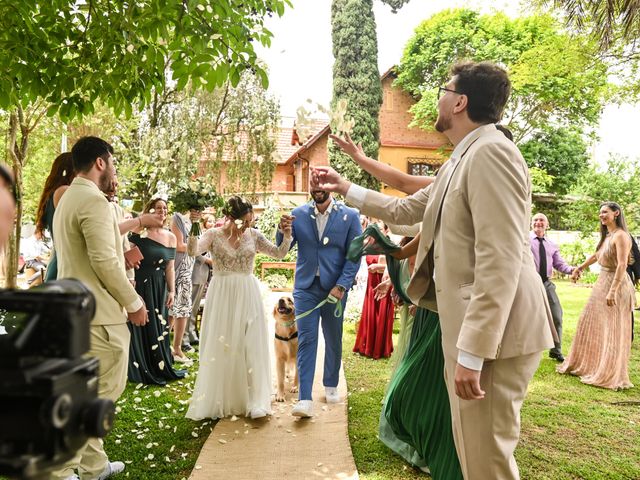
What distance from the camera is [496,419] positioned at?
2.46 meters

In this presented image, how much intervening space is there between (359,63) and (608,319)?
2082 cm

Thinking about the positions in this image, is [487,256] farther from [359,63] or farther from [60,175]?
[359,63]

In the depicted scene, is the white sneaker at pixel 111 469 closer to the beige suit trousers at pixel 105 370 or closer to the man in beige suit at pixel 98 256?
the beige suit trousers at pixel 105 370

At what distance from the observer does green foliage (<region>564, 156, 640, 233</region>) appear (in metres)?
24.9

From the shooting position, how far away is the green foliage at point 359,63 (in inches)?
1013

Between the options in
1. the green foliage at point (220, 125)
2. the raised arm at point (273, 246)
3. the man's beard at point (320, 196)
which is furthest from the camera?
the green foliage at point (220, 125)

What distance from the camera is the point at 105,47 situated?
4449mm

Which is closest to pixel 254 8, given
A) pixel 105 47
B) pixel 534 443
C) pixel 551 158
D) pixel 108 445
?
pixel 105 47

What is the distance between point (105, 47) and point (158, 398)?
4031 mm

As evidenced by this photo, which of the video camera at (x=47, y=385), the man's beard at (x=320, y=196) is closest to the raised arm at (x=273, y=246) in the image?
the man's beard at (x=320, y=196)

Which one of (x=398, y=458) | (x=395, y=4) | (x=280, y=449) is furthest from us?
(x=395, y=4)

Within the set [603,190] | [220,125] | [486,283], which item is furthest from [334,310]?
[603,190]

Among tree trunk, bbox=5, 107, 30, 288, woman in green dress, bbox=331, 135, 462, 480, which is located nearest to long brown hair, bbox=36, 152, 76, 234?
woman in green dress, bbox=331, 135, 462, 480

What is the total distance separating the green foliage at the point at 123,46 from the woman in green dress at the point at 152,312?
233cm
